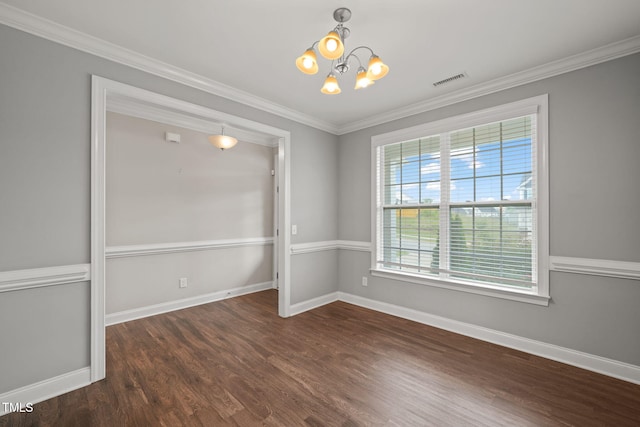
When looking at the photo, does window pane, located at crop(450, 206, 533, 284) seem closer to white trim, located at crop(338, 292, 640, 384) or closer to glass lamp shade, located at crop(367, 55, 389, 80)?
white trim, located at crop(338, 292, 640, 384)

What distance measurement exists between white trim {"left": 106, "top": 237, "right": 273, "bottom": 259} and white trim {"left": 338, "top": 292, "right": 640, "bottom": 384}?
2.35m

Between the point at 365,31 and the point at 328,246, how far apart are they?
2.92m

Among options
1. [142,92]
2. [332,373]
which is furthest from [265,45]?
[332,373]

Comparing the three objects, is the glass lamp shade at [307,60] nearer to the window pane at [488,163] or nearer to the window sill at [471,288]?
the window pane at [488,163]

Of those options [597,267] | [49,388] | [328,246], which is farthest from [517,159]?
[49,388]

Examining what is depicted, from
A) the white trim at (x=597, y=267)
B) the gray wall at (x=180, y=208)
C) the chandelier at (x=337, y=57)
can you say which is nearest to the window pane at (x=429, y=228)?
the white trim at (x=597, y=267)

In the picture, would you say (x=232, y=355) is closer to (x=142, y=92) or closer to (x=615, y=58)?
(x=142, y=92)

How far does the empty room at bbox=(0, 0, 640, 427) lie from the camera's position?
198 cm

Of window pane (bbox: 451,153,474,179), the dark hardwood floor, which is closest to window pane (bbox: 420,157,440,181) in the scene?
window pane (bbox: 451,153,474,179)

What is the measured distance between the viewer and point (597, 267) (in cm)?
243

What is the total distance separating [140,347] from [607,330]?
4.31 m

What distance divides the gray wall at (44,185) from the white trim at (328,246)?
90.2 inches

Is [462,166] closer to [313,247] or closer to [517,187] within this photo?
[517,187]

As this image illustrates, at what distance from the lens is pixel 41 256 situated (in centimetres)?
208
